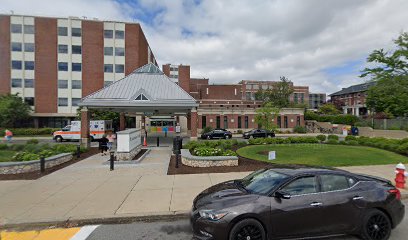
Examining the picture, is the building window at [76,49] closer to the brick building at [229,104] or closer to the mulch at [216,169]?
the brick building at [229,104]

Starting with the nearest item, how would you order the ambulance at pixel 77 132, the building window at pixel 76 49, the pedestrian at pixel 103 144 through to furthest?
the pedestrian at pixel 103 144 → the ambulance at pixel 77 132 → the building window at pixel 76 49

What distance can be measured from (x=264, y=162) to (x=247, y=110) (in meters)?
31.3

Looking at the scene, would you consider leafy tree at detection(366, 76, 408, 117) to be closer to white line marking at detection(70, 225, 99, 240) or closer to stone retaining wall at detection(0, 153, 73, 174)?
white line marking at detection(70, 225, 99, 240)

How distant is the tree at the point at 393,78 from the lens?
14.1 metres

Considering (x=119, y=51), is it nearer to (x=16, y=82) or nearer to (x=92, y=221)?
(x=16, y=82)

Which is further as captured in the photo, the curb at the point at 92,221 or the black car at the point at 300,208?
the curb at the point at 92,221

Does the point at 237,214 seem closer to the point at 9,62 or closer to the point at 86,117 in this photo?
the point at 86,117

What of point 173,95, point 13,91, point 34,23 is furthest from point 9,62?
point 173,95

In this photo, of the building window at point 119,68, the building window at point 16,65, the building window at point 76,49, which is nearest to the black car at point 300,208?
the building window at point 119,68

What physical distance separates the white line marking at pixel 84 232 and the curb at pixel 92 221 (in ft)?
0.76

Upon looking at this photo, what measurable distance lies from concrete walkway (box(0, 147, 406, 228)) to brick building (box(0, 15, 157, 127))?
38330 millimetres

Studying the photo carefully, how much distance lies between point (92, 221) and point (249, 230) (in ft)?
13.2

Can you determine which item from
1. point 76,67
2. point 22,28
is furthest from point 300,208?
point 22,28

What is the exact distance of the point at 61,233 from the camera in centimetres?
521
